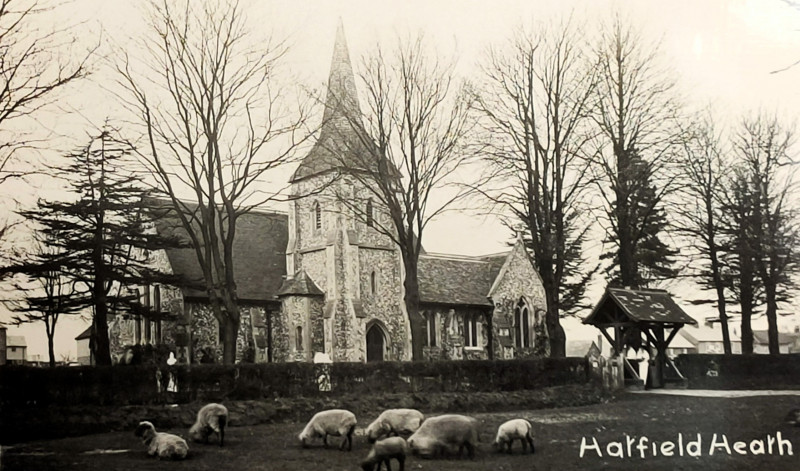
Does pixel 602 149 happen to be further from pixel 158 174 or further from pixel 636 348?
pixel 158 174

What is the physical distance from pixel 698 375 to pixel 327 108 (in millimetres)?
7686

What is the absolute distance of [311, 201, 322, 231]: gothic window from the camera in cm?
1827

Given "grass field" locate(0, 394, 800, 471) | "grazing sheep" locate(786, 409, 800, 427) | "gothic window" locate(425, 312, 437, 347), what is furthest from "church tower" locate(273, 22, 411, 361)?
"grazing sheep" locate(786, 409, 800, 427)

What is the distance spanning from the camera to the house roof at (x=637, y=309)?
12.4 meters

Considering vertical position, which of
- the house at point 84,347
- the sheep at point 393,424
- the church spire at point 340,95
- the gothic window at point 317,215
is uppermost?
the church spire at point 340,95

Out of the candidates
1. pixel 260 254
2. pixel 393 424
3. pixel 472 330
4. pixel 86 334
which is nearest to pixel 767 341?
pixel 393 424

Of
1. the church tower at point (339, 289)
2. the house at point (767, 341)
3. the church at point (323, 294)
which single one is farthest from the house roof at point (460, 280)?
the house at point (767, 341)

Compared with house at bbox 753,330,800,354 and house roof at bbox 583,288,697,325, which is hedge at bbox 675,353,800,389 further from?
house roof at bbox 583,288,697,325

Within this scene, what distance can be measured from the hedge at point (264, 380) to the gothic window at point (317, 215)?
719 centimetres

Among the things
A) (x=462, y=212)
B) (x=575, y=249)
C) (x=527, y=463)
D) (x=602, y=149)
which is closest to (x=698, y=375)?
(x=575, y=249)

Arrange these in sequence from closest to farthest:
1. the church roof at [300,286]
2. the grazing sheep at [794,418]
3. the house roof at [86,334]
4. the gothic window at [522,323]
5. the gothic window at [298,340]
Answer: the house roof at [86,334] < the grazing sheep at [794,418] < the gothic window at [298,340] < the church roof at [300,286] < the gothic window at [522,323]

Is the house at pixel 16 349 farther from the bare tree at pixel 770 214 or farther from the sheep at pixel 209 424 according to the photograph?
the bare tree at pixel 770 214

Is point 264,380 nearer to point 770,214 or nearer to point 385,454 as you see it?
point 385,454

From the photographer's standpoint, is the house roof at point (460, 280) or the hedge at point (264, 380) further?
the house roof at point (460, 280)
